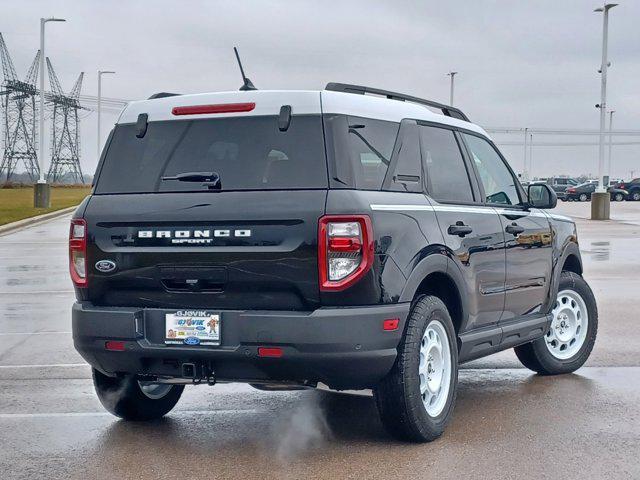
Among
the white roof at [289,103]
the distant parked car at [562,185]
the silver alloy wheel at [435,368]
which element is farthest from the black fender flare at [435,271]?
the distant parked car at [562,185]

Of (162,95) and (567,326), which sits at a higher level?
(162,95)

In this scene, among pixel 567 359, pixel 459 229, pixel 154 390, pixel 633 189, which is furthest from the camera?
pixel 633 189

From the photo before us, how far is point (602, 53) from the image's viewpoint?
131 ft

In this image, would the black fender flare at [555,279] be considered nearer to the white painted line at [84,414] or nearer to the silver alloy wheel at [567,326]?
the silver alloy wheel at [567,326]

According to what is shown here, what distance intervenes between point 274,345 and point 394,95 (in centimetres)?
201

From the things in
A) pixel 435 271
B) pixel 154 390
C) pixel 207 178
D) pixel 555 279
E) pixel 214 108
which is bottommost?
pixel 154 390

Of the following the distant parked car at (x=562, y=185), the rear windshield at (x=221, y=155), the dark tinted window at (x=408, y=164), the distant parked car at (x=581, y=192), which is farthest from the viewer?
the distant parked car at (x=562, y=185)

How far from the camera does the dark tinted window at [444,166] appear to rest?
5.94 meters

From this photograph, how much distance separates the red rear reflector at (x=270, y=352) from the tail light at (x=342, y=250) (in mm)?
393

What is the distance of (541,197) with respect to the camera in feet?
24.0

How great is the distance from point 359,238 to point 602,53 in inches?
1475

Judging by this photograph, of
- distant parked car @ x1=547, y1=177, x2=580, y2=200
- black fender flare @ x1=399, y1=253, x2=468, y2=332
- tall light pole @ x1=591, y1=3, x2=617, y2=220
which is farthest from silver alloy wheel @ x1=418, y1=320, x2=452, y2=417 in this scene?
distant parked car @ x1=547, y1=177, x2=580, y2=200

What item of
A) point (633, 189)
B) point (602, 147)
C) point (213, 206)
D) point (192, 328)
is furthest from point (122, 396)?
point (633, 189)

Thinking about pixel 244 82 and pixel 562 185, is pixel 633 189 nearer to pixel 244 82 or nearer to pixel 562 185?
pixel 562 185
